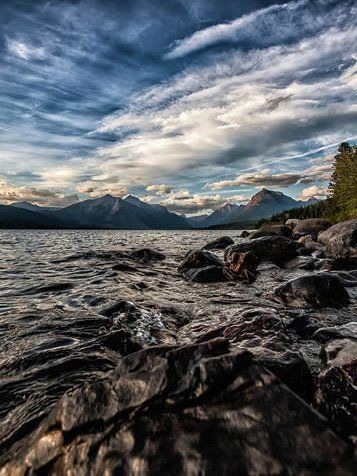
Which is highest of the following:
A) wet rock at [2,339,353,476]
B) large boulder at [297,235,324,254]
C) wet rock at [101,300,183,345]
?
wet rock at [2,339,353,476]

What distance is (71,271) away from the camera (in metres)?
16.8

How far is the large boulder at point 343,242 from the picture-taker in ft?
68.7

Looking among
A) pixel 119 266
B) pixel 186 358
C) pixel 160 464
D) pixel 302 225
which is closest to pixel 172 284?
pixel 119 266

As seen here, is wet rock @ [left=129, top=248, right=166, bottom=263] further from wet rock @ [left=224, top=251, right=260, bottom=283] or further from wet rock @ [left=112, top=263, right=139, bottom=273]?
wet rock @ [left=224, top=251, right=260, bottom=283]

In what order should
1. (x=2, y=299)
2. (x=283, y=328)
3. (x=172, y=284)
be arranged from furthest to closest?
1. (x=172, y=284)
2. (x=2, y=299)
3. (x=283, y=328)

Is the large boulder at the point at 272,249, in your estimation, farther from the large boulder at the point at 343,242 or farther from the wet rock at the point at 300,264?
the large boulder at the point at 343,242

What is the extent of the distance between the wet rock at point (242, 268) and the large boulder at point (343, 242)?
30.2ft

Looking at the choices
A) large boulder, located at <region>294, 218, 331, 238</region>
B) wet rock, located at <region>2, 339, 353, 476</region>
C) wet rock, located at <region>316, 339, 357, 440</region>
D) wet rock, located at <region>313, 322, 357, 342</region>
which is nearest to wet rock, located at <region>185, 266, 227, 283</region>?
wet rock, located at <region>313, 322, 357, 342</region>

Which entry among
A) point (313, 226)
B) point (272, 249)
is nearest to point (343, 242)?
point (272, 249)

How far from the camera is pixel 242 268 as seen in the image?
1469cm

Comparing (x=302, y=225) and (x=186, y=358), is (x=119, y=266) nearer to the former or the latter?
(x=186, y=358)

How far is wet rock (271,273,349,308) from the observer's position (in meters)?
8.91

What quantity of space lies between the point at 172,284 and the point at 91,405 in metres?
A: 10.5

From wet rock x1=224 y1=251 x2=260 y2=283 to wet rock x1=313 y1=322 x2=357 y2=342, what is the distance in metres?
7.37
